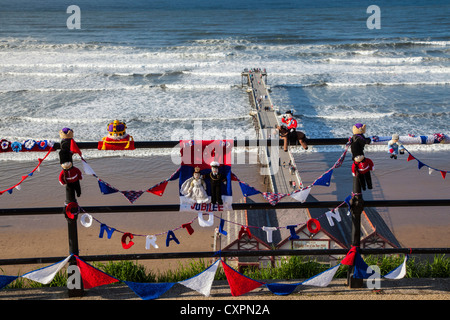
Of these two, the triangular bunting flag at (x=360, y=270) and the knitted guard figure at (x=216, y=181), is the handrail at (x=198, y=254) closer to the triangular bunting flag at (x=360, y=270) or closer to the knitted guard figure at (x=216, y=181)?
the triangular bunting flag at (x=360, y=270)

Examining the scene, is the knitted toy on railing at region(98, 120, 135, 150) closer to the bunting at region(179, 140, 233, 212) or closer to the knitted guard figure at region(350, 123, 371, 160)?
the bunting at region(179, 140, 233, 212)

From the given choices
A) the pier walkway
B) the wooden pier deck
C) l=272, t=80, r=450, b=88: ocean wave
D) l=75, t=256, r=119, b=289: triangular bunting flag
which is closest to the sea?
l=272, t=80, r=450, b=88: ocean wave

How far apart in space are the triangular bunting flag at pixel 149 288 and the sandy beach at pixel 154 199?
16.9 ft

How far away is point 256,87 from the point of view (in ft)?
82.7

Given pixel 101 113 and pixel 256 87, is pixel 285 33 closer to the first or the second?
A: pixel 256 87

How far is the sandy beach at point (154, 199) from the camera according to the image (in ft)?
35.6

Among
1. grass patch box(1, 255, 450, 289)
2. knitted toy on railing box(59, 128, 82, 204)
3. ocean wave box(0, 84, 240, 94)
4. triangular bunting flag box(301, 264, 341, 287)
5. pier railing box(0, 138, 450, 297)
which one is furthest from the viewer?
ocean wave box(0, 84, 240, 94)

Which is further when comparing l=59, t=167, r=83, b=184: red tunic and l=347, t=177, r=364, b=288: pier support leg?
l=347, t=177, r=364, b=288: pier support leg

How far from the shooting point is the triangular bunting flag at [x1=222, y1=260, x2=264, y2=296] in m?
3.94

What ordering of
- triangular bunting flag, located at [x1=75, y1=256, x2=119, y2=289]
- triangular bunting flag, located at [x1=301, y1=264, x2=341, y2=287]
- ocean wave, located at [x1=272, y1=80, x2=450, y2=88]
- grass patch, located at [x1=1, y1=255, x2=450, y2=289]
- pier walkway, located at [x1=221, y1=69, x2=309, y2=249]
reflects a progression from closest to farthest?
triangular bunting flag, located at [x1=75, y1=256, x2=119, y2=289], triangular bunting flag, located at [x1=301, y1=264, x2=341, y2=287], grass patch, located at [x1=1, y1=255, x2=450, y2=289], pier walkway, located at [x1=221, y1=69, x2=309, y2=249], ocean wave, located at [x1=272, y1=80, x2=450, y2=88]

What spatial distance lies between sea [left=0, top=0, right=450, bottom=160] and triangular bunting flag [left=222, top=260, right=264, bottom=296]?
13089mm

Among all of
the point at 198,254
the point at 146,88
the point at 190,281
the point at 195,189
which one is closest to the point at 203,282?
the point at 190,281

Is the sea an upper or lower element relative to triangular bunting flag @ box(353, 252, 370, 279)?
upper

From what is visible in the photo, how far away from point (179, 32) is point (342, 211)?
151 ft
